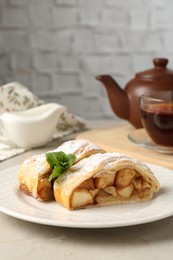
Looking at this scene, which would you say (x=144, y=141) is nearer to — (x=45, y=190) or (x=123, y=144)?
(x=123, y=144)

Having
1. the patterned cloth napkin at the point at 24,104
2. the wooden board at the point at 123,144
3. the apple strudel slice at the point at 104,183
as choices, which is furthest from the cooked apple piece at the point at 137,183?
the patterned cloth napkin at the point at 24,104

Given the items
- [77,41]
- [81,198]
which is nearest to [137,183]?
[81,198]

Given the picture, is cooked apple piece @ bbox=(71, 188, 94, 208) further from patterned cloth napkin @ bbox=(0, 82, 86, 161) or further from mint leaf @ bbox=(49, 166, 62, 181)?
patterned cloth napkin @ bbox=(0, 82, 86, 161)

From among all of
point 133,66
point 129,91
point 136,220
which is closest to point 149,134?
point 129,91

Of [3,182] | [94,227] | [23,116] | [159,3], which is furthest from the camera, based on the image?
[159,3]

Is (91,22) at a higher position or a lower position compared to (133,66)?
higher

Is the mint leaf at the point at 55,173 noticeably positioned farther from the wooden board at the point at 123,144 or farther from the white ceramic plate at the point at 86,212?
the wooden board at the point at 123,144

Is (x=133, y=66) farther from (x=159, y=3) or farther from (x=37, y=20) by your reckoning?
(x=37, y=20)
